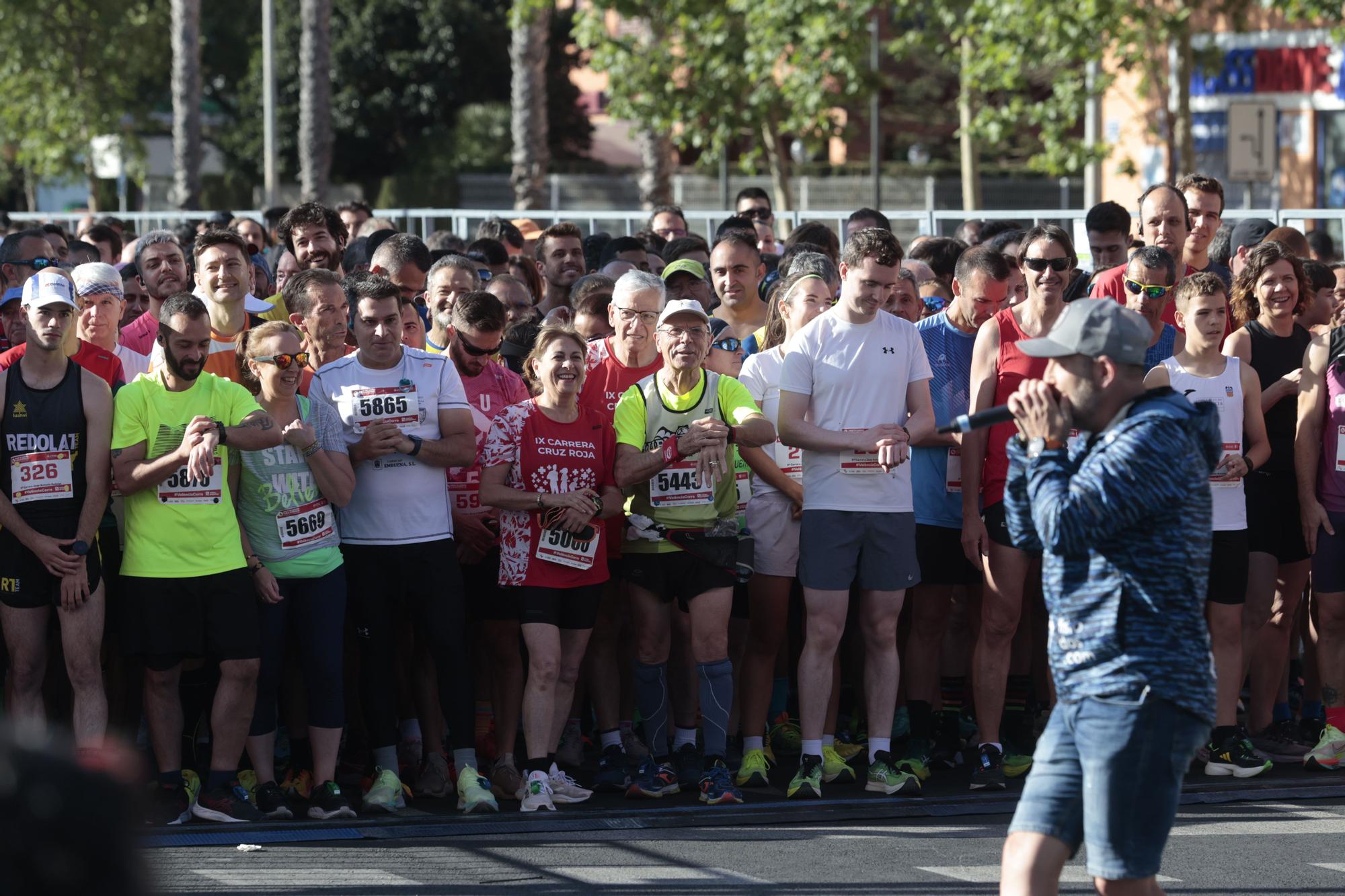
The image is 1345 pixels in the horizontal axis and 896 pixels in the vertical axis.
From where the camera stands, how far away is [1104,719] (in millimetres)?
4316

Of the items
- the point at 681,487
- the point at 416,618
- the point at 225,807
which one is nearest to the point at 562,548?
the point at 681,487

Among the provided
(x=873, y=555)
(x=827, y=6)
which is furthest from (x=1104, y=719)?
(x=827, y=6)

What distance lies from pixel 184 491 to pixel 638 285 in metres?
2.15

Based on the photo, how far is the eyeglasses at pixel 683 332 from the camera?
285 inches

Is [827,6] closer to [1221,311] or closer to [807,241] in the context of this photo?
[807,241]

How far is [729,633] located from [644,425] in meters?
1.29

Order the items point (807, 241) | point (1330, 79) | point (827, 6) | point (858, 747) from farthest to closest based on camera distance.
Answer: point (1330, 79), point (827, 6), point (807, 241), point (858, 747)

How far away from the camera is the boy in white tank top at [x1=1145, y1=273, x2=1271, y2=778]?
7617 mm

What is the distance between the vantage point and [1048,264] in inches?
294

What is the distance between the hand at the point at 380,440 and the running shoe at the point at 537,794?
56.2 inches

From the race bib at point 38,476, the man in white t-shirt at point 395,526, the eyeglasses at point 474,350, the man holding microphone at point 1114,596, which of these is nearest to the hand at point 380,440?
the man in white t-shirt at point 395,526

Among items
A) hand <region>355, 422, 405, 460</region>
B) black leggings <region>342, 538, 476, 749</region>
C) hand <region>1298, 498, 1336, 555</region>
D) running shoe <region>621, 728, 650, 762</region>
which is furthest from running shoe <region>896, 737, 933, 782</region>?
hand <region>355, 422, 405, 460</region>

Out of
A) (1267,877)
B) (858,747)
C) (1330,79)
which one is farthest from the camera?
(1330,79)

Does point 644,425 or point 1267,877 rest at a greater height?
point 644,425
